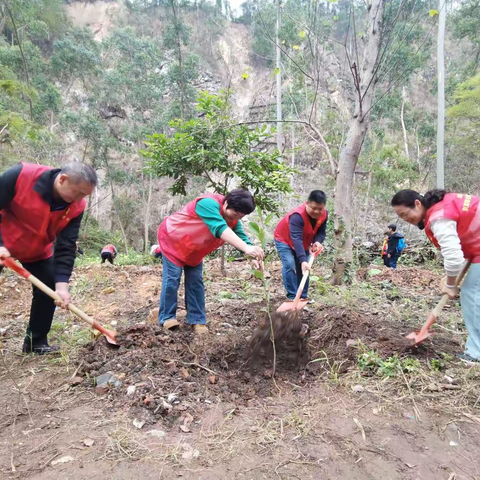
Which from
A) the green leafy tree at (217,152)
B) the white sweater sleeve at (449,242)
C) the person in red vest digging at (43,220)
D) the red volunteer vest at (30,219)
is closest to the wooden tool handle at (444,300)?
the white sweater sleeve at (449,242)

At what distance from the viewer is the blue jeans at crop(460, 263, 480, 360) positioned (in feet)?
8.20

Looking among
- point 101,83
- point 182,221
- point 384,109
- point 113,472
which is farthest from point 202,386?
point 101,83

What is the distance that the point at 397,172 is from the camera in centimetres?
1489

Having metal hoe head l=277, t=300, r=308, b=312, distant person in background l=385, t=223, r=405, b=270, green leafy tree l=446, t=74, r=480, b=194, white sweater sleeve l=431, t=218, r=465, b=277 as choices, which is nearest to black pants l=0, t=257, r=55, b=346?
metal hoe head l=277, t=300, r=308, b=312

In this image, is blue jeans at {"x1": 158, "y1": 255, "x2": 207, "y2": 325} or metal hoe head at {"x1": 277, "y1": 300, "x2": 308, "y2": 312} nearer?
blue jeans at {"x1": 158, "y1": 255, "x2": 207, "y2": 325}

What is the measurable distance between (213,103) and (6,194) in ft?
11.0

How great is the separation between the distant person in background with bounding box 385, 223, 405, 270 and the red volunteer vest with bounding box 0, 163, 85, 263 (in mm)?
7041

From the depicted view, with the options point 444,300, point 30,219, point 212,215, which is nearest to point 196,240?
point 212,215

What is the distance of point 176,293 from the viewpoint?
301 centimetres

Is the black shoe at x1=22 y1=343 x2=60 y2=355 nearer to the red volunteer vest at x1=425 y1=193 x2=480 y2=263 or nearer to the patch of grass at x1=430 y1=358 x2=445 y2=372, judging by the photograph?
the patch of grass at x1=430 y1=358 x2=445 y2=372

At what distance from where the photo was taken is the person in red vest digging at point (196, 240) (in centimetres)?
263

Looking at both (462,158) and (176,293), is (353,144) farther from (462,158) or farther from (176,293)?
(462,158)

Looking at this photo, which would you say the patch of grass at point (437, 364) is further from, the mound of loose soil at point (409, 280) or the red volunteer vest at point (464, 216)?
the mound of loose soil at point (409, 280)

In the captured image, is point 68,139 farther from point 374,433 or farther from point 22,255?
point 374,433
